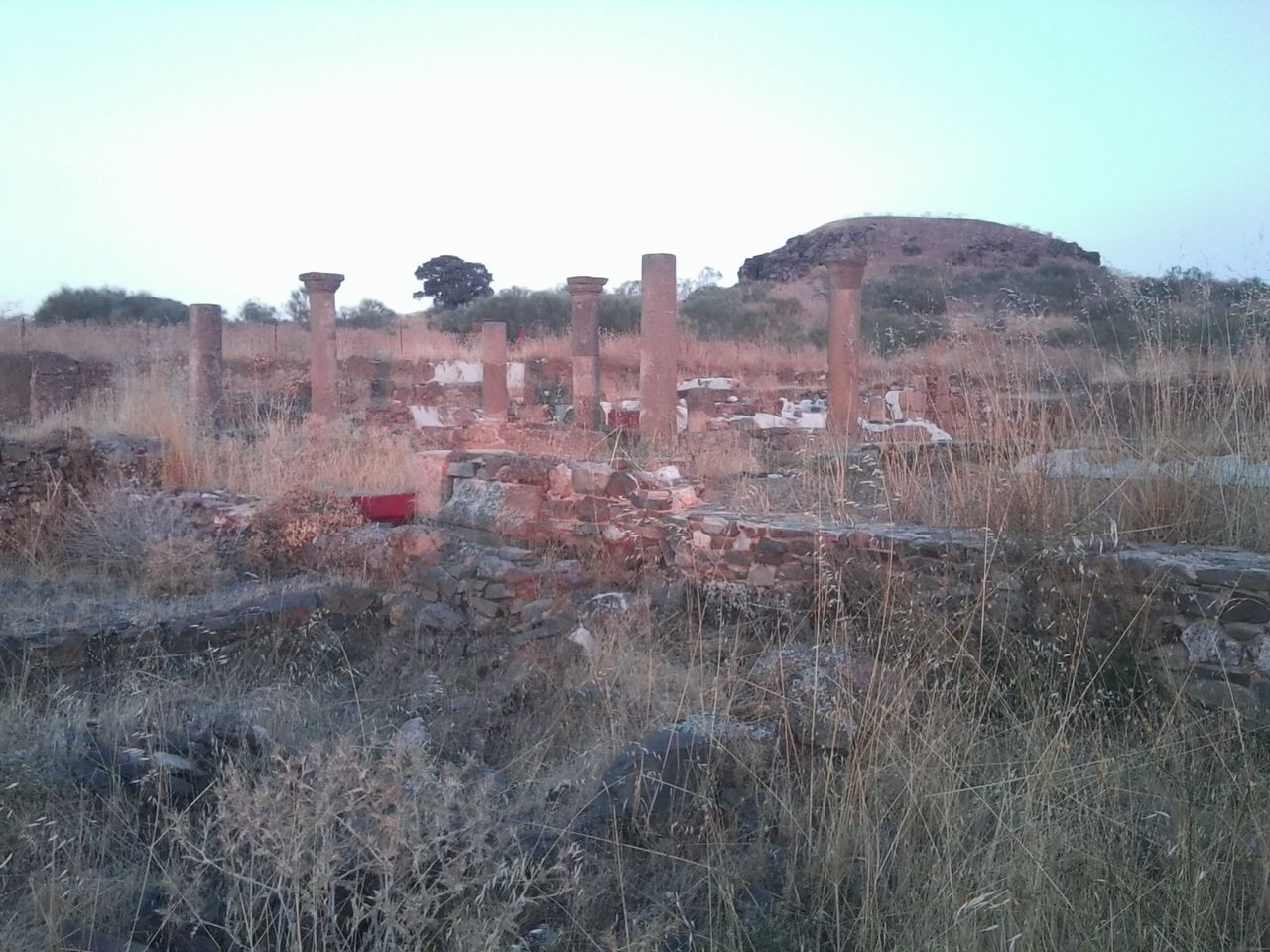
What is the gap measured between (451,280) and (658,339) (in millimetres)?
38502

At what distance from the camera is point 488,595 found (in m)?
6.38

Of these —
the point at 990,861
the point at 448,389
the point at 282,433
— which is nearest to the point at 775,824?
the point at 990,861

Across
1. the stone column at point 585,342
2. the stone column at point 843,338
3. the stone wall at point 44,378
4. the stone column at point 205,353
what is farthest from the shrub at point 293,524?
the stone wall at point 44,378

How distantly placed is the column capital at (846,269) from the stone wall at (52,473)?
786 cm

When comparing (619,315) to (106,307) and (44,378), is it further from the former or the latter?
(106,307)

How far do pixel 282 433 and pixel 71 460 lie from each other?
7.17 feet

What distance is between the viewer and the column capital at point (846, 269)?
12484 mm

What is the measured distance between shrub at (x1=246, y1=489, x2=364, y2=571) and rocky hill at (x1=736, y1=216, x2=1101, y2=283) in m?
37.9

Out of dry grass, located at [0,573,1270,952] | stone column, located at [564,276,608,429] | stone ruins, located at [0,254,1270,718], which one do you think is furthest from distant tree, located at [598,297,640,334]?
dry grass, located at [0,573,1270,952]

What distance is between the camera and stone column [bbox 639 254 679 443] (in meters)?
12.4

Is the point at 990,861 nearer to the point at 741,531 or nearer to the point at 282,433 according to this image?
the point at 741,531

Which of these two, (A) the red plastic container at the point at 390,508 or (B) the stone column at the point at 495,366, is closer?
(A) the red plastic container at the point at 390,508

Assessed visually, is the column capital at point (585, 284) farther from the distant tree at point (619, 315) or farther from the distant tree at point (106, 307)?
the distant tree at point (106, 307)

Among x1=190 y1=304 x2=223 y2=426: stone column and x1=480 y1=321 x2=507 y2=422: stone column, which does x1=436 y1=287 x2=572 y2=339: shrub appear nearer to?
x1=480 y1=321 x2=507 y2=422: stone column
